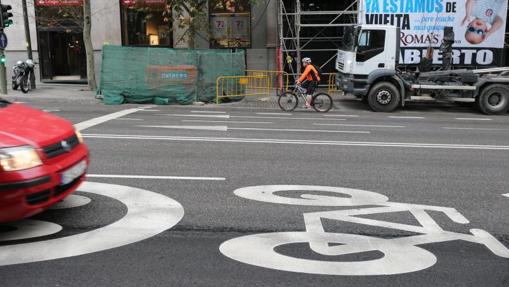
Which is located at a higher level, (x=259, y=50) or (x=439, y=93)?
(x=259, y=50)

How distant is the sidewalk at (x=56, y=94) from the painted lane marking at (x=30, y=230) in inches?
556

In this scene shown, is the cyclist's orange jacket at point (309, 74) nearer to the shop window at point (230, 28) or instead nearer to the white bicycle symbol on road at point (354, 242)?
the shop window at point (230, 28)

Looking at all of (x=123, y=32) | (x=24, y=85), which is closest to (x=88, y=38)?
(x=24, y=85)

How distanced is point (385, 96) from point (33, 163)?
46.7ft

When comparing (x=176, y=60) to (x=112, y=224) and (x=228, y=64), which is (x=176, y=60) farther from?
(x=112, y=224)

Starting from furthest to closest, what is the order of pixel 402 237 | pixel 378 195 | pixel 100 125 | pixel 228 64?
pixel 228 64, pixel 100 125, pixel 378 195, pixel 402 237

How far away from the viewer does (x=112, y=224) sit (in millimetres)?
4945

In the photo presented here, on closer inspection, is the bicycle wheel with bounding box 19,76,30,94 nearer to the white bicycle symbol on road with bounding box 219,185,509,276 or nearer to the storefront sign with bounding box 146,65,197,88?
the storefront sign with bounding box 146,65,197,88

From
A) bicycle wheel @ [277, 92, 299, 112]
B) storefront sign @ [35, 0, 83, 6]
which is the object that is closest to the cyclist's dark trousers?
bicycle wheel @ [277, 92, 299, 112]

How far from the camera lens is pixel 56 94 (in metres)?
20.6

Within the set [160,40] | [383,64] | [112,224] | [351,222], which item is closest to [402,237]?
[351,222]

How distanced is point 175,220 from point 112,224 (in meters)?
0.61

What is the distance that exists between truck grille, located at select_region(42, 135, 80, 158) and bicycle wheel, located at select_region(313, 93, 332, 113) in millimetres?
12042

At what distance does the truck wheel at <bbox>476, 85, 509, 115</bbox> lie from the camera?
16875 millimetres
